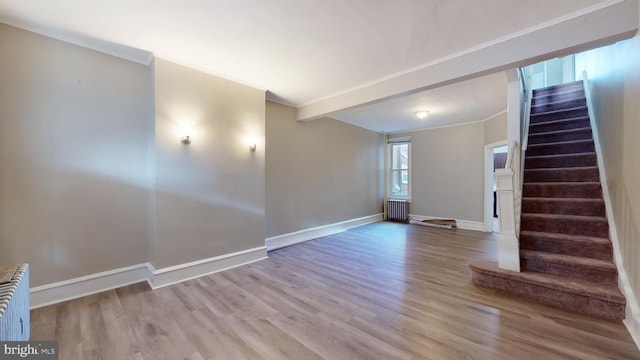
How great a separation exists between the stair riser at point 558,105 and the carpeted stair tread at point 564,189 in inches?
76.9

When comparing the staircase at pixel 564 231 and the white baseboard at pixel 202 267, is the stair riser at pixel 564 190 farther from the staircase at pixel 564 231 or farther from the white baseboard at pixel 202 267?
the white baseboard at pixel 202 267

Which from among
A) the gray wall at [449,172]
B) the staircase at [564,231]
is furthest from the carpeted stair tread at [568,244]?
the gray wall at [449,172]

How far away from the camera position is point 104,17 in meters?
2.12

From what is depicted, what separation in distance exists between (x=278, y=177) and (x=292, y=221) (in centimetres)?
88

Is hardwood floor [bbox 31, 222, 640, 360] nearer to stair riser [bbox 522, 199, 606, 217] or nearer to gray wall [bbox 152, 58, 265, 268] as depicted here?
gray wall [bbox 152, 58, 265, 268]

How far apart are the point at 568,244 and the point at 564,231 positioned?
243 millimetres

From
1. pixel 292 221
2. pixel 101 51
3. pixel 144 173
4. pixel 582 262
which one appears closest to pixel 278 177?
pixel 292 221

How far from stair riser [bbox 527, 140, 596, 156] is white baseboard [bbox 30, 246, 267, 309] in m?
4.81

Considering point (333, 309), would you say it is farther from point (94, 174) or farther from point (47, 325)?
point (94, 174)

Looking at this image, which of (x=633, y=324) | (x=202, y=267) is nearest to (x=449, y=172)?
(x=633, y=324)

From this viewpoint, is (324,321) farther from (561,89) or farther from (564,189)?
(561,89)

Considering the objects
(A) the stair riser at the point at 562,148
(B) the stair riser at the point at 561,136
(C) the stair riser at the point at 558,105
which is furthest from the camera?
(C) the stair riser at the point at 558,105

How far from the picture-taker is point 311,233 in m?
4.94

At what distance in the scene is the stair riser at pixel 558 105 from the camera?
416 cm
